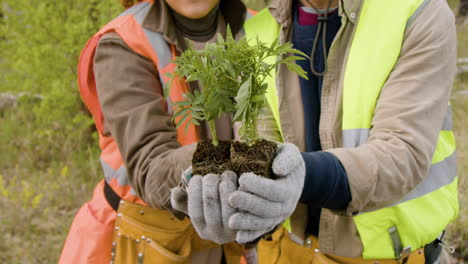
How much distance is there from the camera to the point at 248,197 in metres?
1.34

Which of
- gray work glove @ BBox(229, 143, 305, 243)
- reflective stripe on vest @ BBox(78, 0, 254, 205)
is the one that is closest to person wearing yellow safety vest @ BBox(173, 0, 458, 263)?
gray work glove @ BBox(229, 143, 305, 243)

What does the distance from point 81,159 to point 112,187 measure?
11.6 feet

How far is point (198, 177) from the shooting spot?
1.43 meters

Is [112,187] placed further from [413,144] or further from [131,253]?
[413,144]

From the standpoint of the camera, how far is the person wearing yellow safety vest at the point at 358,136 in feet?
4.80

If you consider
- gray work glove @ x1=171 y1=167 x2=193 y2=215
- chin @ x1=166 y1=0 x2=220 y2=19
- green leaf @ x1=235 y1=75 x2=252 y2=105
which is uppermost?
chin @ x1=166 y1=0 x2=220 y2=19

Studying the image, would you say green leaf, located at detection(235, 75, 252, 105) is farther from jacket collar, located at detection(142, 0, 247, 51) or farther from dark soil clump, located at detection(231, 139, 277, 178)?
jacket collar, located at detection(142, 0, 247, 51)

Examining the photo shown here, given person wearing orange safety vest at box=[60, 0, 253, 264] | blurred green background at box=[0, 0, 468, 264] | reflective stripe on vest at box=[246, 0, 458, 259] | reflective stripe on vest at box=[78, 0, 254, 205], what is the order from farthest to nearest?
blurred green background at box=[0, 0, 468, 264] → reflective stripe on vest at box=[78, 0, 254, 205] → person wearing orange safety vest at box=[60, 0, 253, 264] → reflective stripe on vest at box=[246, 0, 458, 259]

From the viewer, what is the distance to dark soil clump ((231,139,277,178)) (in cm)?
136

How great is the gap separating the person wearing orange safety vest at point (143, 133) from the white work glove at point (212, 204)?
11.1 inches

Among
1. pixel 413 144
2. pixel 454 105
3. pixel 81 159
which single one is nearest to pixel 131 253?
pixel 413 144

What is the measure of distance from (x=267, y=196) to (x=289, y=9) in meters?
0.96

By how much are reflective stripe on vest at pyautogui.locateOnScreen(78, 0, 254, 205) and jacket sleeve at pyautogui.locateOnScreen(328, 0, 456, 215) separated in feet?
2.60

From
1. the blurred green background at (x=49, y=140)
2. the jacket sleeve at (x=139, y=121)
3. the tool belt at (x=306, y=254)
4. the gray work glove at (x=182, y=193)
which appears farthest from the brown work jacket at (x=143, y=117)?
the blurred green background at (x=49, y=140)
